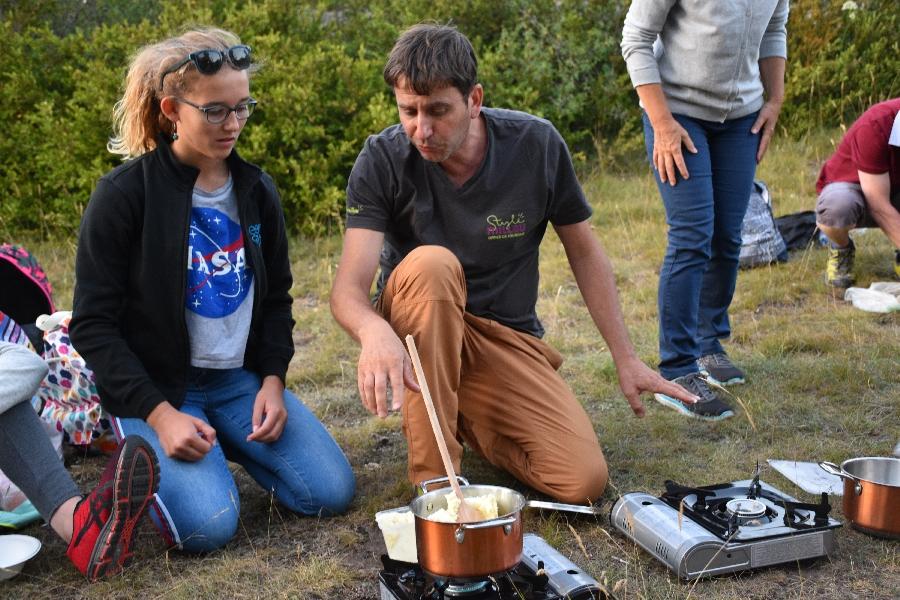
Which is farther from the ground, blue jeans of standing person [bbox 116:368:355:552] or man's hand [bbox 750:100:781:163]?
man's hand [bbox 750:100:781:163]

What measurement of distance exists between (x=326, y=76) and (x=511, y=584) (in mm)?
5675

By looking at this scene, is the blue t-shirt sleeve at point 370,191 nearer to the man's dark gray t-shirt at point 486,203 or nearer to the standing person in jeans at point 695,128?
the man's dark gray t-shirt at point 486,203

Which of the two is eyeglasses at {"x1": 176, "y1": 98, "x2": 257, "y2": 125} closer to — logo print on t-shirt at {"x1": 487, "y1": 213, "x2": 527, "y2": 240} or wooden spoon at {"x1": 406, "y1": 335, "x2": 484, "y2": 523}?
logo print on t-shirt at {"x1": 487, "y1": 213, "x2": 527, "y2": 240}

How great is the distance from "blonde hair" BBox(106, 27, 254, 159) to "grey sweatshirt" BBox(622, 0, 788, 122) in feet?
5.57

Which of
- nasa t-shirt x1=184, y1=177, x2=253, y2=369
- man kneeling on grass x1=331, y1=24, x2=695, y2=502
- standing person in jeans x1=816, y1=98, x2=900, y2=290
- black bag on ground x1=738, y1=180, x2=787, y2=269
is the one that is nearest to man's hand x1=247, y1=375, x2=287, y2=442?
nasa t-shirt x1=184, y1=177, x2=253, y2=369

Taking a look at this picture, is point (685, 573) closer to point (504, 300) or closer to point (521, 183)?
point (504, 300)

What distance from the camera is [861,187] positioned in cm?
566

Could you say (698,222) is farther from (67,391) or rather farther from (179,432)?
(67,391)

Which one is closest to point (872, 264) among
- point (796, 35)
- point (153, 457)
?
point (796, 35)

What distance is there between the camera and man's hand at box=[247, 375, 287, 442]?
3.48 metres

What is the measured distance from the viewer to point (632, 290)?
609 cm

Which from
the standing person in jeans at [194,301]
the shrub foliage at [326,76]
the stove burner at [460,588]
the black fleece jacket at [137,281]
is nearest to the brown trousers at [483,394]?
the standing person in jeans at [194,301]

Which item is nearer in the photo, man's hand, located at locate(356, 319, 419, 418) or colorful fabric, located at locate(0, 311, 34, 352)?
man's hand, located at locate(356, 319, 419, 418)

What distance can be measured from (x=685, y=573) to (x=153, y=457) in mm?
1564
